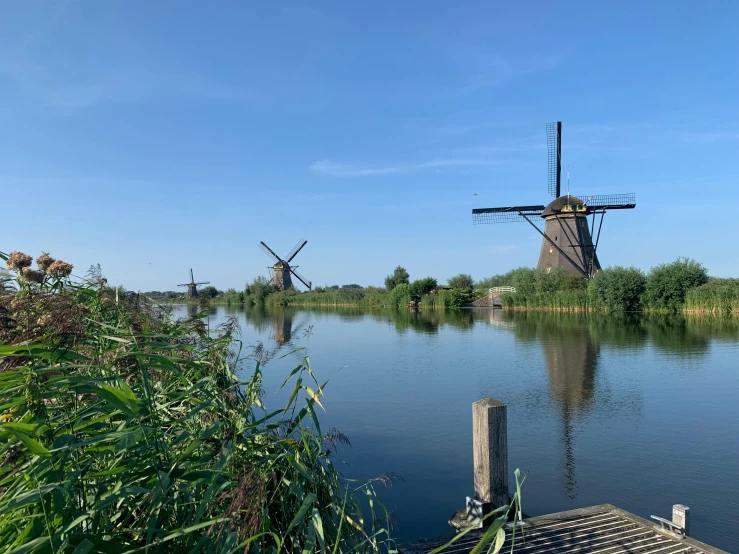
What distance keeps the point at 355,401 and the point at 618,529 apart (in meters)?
6.26

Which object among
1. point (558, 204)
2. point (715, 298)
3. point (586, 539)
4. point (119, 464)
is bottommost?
point (586, 539)

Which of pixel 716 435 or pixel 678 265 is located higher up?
pixel 678 265

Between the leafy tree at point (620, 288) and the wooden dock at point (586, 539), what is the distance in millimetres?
31320

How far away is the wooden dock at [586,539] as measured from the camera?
3703mm

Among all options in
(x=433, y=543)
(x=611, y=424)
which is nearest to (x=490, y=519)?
(x=433, y=543)

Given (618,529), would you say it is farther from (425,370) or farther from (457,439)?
(425,370)

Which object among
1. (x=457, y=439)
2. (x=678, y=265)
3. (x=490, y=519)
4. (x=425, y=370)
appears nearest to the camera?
(x=490, y=519)

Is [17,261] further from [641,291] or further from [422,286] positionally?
[422,286]

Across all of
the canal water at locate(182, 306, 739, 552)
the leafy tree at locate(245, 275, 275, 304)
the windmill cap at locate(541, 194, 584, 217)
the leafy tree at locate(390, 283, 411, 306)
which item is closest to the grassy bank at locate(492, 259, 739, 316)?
the windmill cap at locate(541, 194, 584, 217)

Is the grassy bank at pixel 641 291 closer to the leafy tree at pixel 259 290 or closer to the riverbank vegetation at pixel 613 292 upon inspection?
the riverbank vegetation at pixel 613 292

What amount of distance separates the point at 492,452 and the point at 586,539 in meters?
0.92

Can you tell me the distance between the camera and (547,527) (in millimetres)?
4074

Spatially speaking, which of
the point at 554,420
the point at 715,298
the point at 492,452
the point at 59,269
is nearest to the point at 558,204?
the point at 715,298

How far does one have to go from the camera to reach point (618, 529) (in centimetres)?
405
